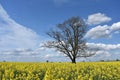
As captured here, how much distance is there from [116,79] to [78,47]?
3569 cm

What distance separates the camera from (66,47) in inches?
1960

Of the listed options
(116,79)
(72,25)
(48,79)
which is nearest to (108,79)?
(116,79)

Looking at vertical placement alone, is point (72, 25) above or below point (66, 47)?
above

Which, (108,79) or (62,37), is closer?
(108,79)

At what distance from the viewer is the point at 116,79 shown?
43.1 ft

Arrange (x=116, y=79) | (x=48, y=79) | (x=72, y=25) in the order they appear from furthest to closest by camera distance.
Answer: (x=72, y=25)
(x=116, y=79)
(x=48, y=79)

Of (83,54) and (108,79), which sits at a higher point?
(83,54)

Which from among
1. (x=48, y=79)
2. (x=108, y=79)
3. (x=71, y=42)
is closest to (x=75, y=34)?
(x=71, y=42)

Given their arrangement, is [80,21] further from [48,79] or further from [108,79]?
[48,79]

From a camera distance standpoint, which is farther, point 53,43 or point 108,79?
point 53,43

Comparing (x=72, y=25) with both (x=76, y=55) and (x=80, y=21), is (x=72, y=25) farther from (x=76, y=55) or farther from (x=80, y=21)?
(x=76, y=55)

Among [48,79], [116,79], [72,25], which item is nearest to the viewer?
[48,79]

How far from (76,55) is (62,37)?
3920 millimetres

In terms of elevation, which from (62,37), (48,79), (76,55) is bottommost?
(48,79)
